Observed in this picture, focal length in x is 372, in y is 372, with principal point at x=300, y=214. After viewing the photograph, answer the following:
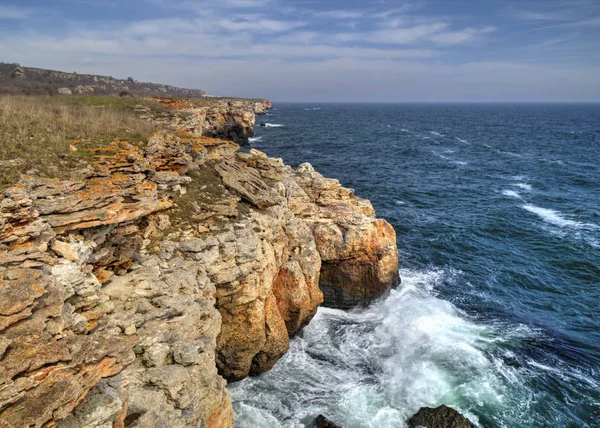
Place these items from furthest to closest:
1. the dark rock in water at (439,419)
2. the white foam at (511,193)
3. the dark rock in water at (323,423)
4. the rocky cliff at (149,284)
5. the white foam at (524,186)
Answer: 1. the white foam at (524,186)
2. the white foam at (511,193)
3. the dark rock in water at (439,419)
4. the dark rock in water at (323,423)
5. the rocky cliff at (149,284)

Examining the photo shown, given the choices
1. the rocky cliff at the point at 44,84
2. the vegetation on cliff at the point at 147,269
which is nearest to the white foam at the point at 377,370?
the vegetation on cliff at the point at 147,269

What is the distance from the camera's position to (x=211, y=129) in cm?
7512

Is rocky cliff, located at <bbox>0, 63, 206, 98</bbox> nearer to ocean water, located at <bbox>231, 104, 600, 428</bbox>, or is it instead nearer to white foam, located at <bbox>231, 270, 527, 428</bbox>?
white foam, located at <bbox>231, 270, 527, 428</bbox>

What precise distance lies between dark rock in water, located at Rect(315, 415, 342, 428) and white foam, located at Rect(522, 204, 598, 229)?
31568mm

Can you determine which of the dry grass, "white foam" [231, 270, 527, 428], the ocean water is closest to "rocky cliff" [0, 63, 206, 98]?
the dry grass

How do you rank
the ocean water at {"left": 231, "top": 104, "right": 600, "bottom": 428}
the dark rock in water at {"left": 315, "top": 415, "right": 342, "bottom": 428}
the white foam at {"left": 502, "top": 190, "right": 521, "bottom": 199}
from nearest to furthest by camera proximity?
the dark rock in water at {"left": 315, "top": 415, "right": 342, "bottom": 428}
the ocean water at {"left": 231, "top": 104, "right": 600, "bottom": 428}
the white foam at {"left": 502, "top": 190, "right": 521, "bottom": 199}

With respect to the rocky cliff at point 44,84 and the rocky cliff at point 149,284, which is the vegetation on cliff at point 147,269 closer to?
the rocky cliff at point 149,284

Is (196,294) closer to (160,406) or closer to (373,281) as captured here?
(160,406)

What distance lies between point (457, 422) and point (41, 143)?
61.1ft

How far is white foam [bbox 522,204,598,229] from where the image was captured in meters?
34.4

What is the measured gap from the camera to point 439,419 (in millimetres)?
14102

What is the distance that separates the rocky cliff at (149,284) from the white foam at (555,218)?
80.8 feet

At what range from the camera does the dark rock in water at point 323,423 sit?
13.8 m

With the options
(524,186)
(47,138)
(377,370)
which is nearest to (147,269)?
(47,138)
